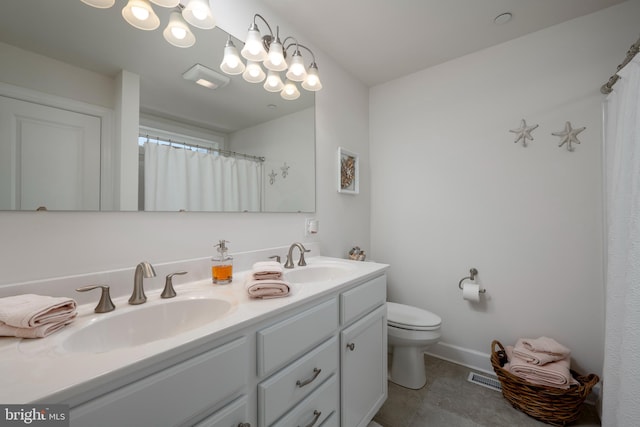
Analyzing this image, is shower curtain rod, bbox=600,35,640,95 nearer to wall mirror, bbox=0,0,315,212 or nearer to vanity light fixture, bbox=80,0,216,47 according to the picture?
wall mirror, bbox=0,0,315,212

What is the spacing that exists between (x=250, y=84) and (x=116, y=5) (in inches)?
24.3

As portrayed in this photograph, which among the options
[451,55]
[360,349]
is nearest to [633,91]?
[451,55]

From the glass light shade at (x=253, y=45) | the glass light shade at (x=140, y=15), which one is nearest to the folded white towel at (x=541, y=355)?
the glass light shade at (x=253, y=45)

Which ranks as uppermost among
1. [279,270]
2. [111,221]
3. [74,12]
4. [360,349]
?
[74,12]

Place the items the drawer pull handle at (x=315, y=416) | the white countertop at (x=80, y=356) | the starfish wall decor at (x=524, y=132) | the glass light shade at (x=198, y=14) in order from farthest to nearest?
the starfish wall decor at (x=524, y=132)
the glass light shade at (x=198, y=14)
the drawer pull handle at (x=315, y=416)
the white countertop at (x=80, y=356)

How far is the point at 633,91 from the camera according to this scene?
114 centimetres

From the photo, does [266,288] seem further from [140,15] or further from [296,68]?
[296,68]

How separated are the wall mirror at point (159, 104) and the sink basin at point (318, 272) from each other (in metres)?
0.40

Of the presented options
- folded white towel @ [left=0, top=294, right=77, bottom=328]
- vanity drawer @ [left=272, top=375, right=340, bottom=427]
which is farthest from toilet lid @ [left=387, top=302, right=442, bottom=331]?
folded white towel @ [left=0, top=294, right=77, bottom=328]

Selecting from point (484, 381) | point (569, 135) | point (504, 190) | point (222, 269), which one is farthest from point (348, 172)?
point (484, 381)

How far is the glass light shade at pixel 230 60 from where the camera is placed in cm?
127

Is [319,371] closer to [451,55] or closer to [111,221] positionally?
[111,221]

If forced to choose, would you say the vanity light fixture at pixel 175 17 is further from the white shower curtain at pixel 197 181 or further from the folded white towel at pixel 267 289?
the folded white towel at pixel 267 289

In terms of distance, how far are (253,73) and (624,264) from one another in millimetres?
2056
